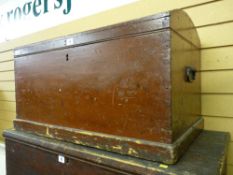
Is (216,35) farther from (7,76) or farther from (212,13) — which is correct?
(7,76)

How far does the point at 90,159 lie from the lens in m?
0.60

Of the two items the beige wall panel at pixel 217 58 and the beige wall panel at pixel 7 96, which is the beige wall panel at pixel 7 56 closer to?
the beige wall panel at pixel 7 96

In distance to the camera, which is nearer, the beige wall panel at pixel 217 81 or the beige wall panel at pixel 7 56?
the beige wall panel at pixel 217 81

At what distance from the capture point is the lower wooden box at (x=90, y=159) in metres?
0.48

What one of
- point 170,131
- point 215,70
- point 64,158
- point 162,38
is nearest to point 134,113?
point 170,131

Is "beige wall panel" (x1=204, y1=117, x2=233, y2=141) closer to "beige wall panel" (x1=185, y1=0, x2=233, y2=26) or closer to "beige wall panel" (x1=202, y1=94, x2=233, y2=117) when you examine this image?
"beige wall panel" (x1=202, y1=94, x2=233, y2=117)

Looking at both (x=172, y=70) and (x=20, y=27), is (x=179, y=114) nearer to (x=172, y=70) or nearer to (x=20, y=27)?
(x=172, y=70)

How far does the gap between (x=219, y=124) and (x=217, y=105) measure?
3.3 inches

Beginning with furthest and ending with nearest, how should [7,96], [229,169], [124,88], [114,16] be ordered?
1. [7,96]
2. [114,16]
3. [229,169]
4. [124,88]

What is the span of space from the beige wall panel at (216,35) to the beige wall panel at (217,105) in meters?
0.23

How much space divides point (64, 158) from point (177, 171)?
0.40 m

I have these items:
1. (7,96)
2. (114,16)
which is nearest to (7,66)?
(7,96)

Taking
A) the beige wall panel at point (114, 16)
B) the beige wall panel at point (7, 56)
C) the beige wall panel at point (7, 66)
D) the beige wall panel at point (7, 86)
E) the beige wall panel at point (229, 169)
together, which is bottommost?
the beige wall panel at point (229, 169)

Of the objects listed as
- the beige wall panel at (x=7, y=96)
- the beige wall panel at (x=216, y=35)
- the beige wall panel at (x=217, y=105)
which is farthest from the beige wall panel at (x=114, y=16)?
the beige wall panel at (x=7, y=96)
